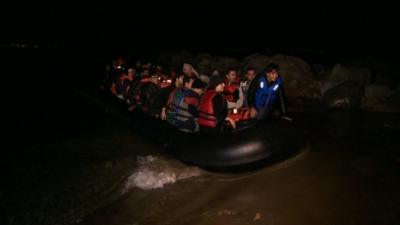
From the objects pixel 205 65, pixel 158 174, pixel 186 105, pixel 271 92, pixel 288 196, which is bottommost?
pixel 158 174

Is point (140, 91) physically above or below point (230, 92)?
below

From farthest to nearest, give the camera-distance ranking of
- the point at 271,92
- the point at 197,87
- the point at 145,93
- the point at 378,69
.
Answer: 1. the point at 378,69
2. the point at 145,93
3. the point at 271,92
4. the point at 197,87

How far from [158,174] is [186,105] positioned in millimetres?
1401

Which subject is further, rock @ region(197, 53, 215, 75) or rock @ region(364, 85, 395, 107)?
rock @ region(197, 53, 215, 75)

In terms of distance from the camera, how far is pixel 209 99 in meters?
7.54

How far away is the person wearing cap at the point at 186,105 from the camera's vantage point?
7.95 meters

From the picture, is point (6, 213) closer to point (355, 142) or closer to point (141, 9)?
point (355, 142)

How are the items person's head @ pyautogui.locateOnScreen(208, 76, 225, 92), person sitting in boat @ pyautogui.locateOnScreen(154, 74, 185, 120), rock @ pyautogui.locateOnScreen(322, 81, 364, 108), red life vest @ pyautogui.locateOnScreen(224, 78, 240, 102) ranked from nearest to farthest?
1. person's head @ pyautogui.locateOnScreen(208, 76, 225, 92)
2. red life vest @ pyautogui.locateOnScreen(224, 78, 240, 102)
3. person sitting in boat @ pyautogui.locateOnScreen(154, 74, 185, 120)
4. rock @ pyautogui.locateOnScreen(322, 81, 364, 108)

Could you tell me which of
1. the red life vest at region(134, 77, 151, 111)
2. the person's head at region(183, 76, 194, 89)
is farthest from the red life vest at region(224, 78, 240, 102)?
the red life vest at region(134, 77, 151, 111)

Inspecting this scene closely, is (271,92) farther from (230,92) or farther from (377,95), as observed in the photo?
(377,95)

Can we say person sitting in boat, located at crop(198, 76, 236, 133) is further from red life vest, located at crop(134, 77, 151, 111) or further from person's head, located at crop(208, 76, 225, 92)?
red life vest, located at crop(134, 77, 151, 111)

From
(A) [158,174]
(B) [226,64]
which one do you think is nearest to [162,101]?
(A) [158,174]

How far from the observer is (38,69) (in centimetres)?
3247

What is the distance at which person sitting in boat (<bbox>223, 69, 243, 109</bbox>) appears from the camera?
28.5ft
